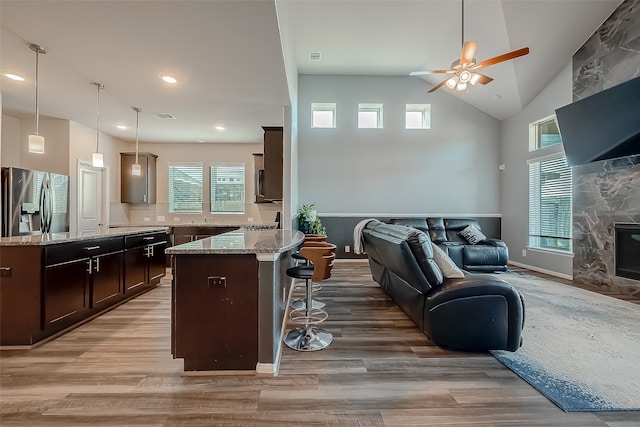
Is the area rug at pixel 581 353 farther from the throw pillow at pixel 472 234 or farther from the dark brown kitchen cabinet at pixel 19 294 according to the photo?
the dark brown kitchen cabinet at pixel 19 294

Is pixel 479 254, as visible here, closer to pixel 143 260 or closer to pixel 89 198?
pixel 143 260

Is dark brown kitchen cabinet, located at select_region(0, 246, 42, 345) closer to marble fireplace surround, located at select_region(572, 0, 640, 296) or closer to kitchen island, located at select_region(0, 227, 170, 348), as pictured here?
kitchen island, located at select_region(0, 227, 170, 348)

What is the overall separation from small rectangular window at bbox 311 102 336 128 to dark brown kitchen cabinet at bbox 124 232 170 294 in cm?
419

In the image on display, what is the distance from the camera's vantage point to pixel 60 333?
9.27ft

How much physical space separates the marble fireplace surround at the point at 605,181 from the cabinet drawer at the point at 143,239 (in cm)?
690

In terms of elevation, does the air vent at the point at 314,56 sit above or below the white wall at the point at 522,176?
above

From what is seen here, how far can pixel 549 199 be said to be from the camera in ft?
18.5

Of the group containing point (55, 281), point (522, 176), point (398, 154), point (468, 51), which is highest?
point (468, 51)

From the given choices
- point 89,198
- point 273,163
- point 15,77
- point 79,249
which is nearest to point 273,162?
point 273,163

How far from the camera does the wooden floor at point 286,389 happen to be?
5.53ft

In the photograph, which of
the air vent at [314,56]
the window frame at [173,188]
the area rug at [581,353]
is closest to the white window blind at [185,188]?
the window frame at [173,188]

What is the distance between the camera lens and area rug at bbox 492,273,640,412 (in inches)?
74.4

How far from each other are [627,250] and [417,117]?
180 inches

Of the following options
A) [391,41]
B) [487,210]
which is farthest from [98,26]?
[487,210]
